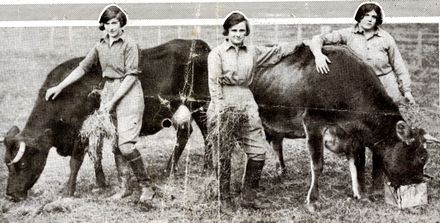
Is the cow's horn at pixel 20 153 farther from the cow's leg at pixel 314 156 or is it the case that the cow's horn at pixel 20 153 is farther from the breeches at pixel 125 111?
the cow's leg at pixel 314 156

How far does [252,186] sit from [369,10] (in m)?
1.95

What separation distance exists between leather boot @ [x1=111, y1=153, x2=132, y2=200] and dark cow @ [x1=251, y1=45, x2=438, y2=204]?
4.44 ft

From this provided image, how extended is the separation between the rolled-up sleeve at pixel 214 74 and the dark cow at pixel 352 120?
0.41 m

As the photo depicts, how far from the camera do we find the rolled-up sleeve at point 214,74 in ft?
13.9

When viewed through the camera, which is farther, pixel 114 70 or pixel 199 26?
pixel 199 26

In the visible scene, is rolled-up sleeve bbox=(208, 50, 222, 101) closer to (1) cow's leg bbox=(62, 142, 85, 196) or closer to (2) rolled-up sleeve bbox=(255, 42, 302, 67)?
(2) rolled-up sleeve bbox=(255, 42, 302, 67)

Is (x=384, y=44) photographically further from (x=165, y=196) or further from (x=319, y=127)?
(x=165, y=196)

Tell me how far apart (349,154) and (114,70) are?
2.25 meters

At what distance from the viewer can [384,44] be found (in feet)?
14.4

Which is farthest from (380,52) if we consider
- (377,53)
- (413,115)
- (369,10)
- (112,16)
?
(112,16)

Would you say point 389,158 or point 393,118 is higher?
point 393,118

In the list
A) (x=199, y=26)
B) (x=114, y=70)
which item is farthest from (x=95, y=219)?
(x=199, y=26)

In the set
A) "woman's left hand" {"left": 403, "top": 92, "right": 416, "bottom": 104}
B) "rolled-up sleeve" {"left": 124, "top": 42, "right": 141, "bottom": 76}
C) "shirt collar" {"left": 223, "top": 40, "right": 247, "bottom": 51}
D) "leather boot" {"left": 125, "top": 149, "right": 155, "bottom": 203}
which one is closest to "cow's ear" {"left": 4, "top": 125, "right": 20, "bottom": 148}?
"leather boot" {"left": 125, "top": 149, "right": 155, "bottom": 203}

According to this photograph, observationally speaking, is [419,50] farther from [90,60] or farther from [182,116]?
[90,60]
